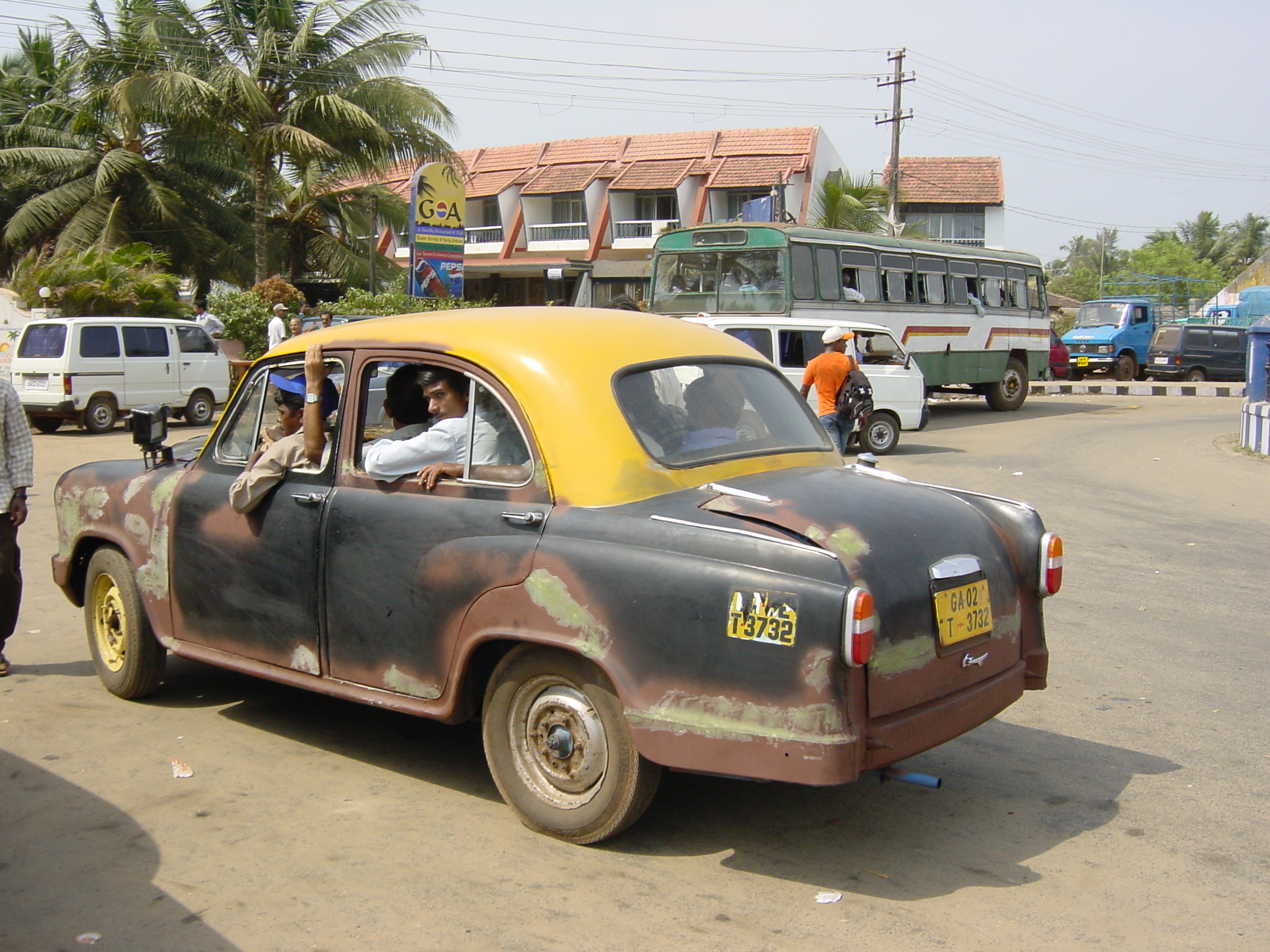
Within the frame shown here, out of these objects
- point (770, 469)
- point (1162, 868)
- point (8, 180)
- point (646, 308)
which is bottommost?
point (1162, 868)

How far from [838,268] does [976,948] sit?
17019 mm

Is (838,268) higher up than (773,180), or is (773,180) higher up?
(773,180)

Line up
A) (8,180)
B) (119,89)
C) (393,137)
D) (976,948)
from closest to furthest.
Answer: (976,948) → (119,89) → (393,137) → (8,180)

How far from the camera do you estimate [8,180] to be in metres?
32.7

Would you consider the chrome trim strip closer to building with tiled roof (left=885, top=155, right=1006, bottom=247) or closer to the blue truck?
the blue truck

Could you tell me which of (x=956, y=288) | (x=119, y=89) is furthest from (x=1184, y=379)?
(x=119, y=89)

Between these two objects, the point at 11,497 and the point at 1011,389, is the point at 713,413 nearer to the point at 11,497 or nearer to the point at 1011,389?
the point at 11,497

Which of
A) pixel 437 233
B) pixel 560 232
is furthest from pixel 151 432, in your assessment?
pixel 560 232

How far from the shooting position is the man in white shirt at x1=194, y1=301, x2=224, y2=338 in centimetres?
2306

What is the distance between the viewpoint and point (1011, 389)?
24.8 meters

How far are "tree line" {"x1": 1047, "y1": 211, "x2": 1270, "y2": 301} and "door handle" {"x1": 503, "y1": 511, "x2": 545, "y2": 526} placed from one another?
251 feet

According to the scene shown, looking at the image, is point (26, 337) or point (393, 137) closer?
point (26, 337)

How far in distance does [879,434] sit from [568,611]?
13.6m

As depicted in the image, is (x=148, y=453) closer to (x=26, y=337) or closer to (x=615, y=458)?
(x=615, y=458)
